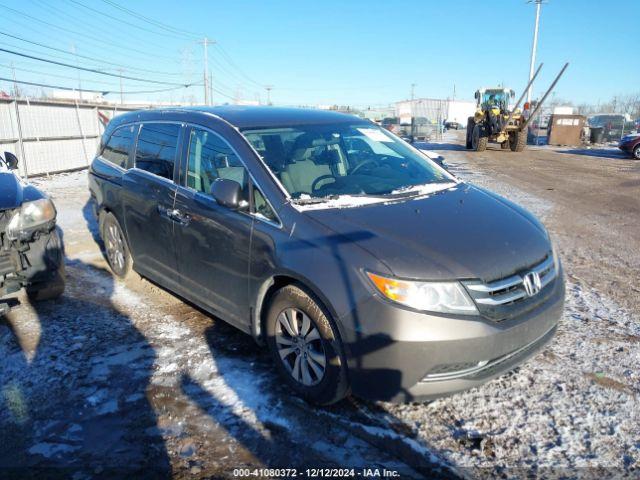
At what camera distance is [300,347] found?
9.50ft

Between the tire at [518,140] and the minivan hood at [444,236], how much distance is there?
20775 millimetres

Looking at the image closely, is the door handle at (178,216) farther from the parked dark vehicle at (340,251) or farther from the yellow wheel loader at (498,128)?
the yellow wheel loader at (498,128)

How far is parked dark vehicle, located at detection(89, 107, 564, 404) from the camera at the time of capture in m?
2.49

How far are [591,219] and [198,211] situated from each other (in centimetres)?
703

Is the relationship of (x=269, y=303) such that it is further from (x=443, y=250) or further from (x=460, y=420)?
(x=460, y=420)

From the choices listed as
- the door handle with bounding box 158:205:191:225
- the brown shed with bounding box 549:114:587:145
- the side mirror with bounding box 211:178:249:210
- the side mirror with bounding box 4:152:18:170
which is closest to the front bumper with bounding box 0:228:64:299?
the door handle with bounding box 158:205:191:225

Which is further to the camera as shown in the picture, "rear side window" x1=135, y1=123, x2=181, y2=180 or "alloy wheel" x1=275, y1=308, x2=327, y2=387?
"rear side window" x1=135, y1=123, x2=181, y2=180

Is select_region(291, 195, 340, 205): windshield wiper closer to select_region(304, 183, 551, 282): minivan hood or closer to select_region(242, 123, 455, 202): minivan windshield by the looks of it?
select_region(242, 123, 455, 202): minivan windshield

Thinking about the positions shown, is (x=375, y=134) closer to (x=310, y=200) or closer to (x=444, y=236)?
(x=310, y=200)

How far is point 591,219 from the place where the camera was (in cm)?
802

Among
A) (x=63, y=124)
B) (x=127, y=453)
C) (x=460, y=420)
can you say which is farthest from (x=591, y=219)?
(x=63, y=124)

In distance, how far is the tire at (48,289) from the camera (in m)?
4.31

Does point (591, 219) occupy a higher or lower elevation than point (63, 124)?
lower

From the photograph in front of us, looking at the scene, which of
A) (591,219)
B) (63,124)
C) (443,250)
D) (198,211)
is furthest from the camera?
(63,124)
